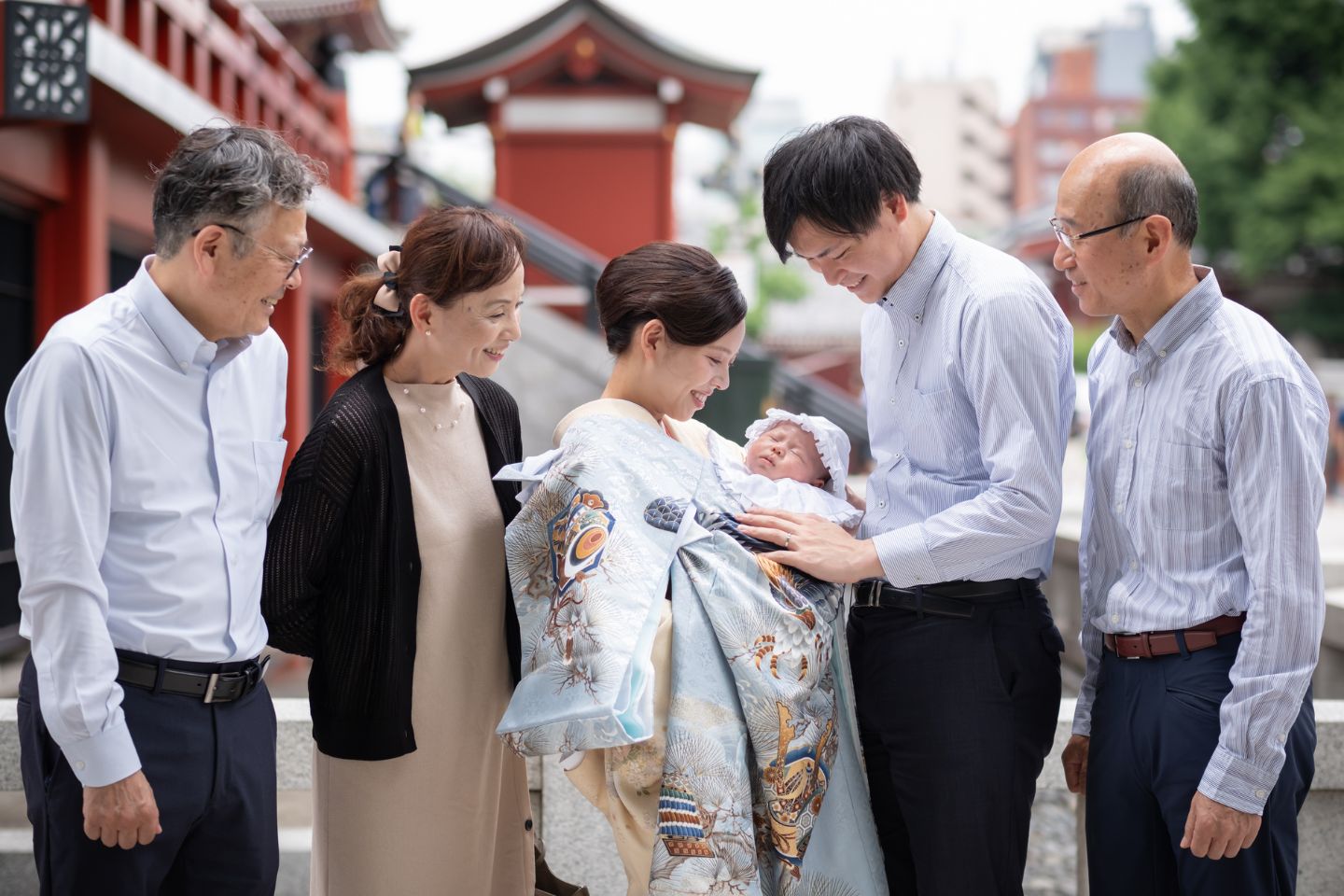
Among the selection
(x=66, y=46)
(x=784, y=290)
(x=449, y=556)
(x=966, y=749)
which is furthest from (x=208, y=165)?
(x=784, y=290)

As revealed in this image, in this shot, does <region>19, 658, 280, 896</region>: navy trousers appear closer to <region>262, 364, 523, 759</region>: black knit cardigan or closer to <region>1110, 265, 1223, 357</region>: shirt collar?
<region>262, 364, 523, 759</region>: black knit cardigan

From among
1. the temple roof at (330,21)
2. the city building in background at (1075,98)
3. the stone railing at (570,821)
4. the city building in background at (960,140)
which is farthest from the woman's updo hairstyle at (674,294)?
the city building in background at (960,140)

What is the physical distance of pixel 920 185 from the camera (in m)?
2.36

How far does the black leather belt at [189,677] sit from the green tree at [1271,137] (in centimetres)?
2103

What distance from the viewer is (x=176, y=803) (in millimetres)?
2055

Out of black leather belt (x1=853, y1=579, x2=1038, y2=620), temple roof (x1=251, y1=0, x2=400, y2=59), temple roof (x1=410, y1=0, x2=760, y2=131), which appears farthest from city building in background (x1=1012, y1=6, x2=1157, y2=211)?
black leather belt (x1=853, y1=579, x2=1038, y2=620)

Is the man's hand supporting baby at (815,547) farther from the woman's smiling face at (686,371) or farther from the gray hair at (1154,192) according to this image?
the gray hair at (1154,192)

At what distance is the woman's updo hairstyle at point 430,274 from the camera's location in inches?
89.7

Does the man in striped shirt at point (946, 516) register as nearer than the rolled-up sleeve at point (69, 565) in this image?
No

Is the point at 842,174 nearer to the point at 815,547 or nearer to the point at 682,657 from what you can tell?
the point at 815,547

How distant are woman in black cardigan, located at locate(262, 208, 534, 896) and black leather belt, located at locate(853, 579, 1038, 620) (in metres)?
0.79

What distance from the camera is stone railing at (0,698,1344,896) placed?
9.51 feet

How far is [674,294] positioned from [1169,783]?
1284 mm

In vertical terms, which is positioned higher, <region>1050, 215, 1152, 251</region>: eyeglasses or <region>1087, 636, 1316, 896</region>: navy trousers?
<region>1050, 215, 1152, 251</region>: eyeglasses
